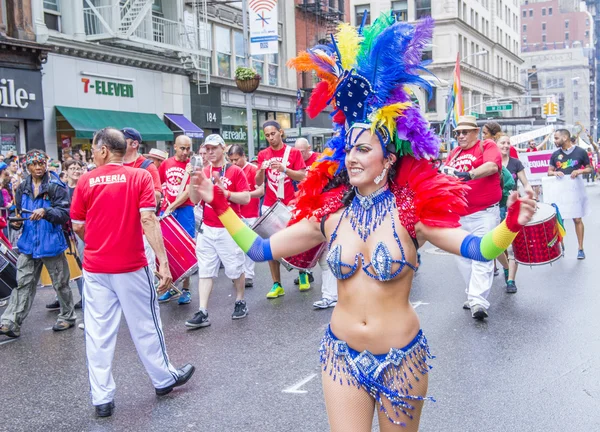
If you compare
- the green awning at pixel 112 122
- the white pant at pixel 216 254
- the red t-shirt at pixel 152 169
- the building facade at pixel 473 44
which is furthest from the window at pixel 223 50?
the building facade at pixel 473 44

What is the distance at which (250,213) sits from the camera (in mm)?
9805

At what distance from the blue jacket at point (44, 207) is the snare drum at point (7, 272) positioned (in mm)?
178

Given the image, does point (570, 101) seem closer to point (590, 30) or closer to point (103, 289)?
point (590, 30)

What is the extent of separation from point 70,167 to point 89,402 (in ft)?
15.1

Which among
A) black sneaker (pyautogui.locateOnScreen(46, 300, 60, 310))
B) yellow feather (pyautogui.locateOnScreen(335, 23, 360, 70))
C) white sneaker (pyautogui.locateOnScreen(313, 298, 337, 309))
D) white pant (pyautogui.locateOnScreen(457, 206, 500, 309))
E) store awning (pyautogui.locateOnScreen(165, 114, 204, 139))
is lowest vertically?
black sneaker (pyautogui.locateOnScreen(46, 300, 60, 310))

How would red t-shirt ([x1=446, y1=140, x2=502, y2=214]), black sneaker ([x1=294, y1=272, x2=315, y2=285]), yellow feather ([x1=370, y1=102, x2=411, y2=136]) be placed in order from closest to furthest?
yellow feather ([x1=370, y1=102, x2=411, y2=136]) → red t-shirt ([x1=446, y1=140, x2=502, y2=214]) → black sneaker ([x1=294, y1=272, x2=315, y2=285])

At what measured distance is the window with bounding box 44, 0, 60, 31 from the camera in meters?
19.5

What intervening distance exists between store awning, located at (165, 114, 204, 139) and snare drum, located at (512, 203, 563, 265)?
16818 mm

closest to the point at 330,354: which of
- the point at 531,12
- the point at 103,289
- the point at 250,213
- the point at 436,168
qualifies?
the point at 436,168

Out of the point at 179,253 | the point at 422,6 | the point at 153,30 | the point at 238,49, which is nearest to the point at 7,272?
the point at 179,253

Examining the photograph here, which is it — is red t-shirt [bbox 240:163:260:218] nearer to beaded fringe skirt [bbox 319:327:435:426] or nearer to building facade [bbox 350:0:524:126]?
beaded fringe skirt [bbox 319:327:435:426]

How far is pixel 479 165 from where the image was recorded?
7551 mm

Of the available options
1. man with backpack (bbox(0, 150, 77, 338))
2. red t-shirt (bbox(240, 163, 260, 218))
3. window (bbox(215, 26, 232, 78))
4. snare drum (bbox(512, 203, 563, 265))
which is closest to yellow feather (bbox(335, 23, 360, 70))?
man with backpack (bbox(0, 150, 77, 338))

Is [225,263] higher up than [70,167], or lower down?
lower down
